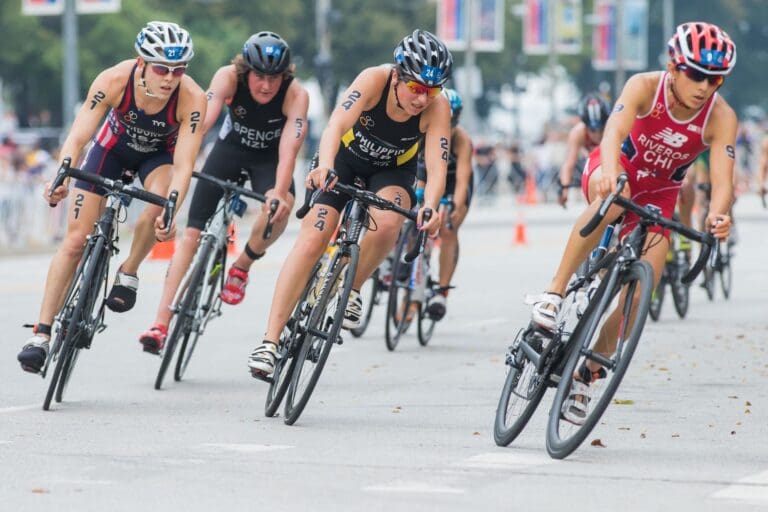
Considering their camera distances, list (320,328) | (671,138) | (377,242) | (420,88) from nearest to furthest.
Answer: (671,138), (320,328), (420,88), (377,242)

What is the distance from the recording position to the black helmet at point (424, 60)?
29.6 feet

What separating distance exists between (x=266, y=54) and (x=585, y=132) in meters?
4.76

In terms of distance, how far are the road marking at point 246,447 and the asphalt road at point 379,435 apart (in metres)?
0.01

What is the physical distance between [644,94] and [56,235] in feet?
66.0

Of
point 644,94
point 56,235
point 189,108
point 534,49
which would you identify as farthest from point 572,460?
point 534,49

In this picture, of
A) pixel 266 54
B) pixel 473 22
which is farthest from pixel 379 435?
pixel 473 22

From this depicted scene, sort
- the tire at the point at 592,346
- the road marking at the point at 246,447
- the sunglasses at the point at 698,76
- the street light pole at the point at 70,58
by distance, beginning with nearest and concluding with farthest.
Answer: the tire at the point at 592,346 < the road marking at the point at 246,447 < the sunglasses at the point at 698,76 < the street light pole at the point at 70,58

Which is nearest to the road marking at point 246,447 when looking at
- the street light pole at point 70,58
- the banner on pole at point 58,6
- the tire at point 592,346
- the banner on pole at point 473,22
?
the tire at point 592,346

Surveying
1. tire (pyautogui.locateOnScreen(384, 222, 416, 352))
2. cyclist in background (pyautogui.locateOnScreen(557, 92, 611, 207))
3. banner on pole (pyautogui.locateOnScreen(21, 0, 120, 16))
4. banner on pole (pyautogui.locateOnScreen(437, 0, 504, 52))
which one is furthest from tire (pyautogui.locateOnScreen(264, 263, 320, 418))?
banner on pole (pyautogui.locateOnScreen(437, 0, 504, 52))

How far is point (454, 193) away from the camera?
13922mm

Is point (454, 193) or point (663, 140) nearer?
point (663, 140)

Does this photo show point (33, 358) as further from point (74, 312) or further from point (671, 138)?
point (671, 138)

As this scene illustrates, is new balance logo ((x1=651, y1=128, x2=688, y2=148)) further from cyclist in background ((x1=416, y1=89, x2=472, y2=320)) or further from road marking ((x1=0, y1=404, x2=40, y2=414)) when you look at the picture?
cyclist in background ((x1=416, y1=89, x2=472, y2=320))

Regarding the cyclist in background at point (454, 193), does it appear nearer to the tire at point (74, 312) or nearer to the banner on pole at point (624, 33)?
the tire at point (74, 312)
